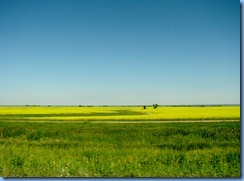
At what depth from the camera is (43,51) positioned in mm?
6520

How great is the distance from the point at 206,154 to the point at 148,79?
189 centimetres

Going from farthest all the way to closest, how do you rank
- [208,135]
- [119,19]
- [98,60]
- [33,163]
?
[208,135], [98,60], [119,19], [33,163]

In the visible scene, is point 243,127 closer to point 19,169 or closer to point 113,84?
point 113,84

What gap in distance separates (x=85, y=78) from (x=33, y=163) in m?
2.10

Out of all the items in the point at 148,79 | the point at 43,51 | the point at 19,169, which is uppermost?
the point at 43,51

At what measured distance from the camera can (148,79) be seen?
21.5 feet

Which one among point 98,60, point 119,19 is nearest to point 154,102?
point 98,60

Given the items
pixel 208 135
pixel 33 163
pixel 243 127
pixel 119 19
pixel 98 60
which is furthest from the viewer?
pixel 208 135

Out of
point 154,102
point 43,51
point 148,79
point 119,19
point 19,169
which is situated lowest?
point 19,169

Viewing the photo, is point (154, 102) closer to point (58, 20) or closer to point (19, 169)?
point (58, 20)

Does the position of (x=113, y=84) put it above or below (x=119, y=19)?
below

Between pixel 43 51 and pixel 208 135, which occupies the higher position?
pixel 43 51

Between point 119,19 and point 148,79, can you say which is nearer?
point 119,19

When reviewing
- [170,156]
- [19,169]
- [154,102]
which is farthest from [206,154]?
[19,169]
